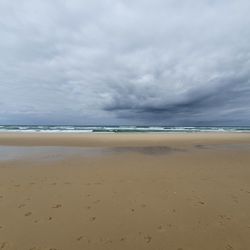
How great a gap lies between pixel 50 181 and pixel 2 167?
11.6 feet

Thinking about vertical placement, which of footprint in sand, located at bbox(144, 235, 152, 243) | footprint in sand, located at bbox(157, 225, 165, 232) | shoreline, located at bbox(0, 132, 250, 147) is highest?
shoreline, located at bbox(0, 132, 250, 147)

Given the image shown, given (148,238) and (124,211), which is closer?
(148,238)

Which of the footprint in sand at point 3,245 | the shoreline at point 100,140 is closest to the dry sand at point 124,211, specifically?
the footprint in sand at point 3,245

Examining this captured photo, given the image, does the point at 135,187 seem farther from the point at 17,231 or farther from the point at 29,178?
the point at 29,178

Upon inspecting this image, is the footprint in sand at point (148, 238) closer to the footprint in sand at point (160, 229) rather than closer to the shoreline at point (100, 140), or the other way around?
the footprint in sand at point (160, 229)

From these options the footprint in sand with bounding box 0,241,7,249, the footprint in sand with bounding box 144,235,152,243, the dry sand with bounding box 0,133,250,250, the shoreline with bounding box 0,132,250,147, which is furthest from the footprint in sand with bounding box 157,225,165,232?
the shoreline with bounding box 0,132,250,147

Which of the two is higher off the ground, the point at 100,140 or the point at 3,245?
the point at 100,140

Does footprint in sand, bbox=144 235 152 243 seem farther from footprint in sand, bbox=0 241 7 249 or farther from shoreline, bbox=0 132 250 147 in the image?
shoreline, bbox=0 132 250 147

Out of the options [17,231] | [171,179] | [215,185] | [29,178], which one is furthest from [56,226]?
[215,185]

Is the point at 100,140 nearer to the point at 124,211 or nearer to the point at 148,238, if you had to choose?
the point at 124,211

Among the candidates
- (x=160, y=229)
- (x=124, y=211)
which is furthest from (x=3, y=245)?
→ (x=160, y=229)

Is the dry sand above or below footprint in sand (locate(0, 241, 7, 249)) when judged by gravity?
above

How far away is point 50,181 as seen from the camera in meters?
6.53

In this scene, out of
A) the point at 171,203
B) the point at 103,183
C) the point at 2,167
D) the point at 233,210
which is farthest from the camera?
the point at 2,167
